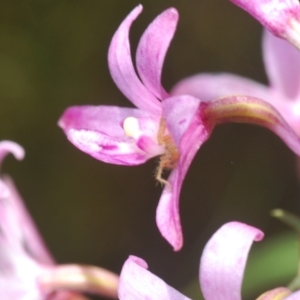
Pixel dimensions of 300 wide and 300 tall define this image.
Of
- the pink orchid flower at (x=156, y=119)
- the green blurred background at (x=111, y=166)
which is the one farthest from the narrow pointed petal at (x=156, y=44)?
the green blurred background at (x=111, y=166)

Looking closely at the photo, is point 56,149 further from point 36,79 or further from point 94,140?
point 94,140

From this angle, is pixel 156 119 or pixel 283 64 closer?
pixel 156 119

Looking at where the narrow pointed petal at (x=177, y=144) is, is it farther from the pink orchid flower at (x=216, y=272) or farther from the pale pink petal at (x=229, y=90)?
the pale pink petal at (x=229, y=90)

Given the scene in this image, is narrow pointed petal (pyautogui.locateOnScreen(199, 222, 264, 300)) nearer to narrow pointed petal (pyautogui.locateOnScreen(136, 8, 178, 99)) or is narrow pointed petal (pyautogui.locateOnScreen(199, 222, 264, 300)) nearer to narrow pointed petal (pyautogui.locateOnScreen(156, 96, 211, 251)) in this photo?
narrow pointed petal (pyautogui.locateOnScreen(156, 96, 211, 251))

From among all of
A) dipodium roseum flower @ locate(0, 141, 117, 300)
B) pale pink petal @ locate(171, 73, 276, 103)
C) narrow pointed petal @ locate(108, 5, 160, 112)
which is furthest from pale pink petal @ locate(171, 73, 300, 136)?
narrow pointed petal @ locate(108, 5, 160, 112)

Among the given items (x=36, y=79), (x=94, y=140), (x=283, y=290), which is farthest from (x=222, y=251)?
(x=36, y=79)

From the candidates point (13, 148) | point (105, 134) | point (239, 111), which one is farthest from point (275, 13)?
point (13, 148)

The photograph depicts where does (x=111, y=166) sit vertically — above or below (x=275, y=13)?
below

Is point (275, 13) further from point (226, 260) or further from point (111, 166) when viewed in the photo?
point (111, 166)
